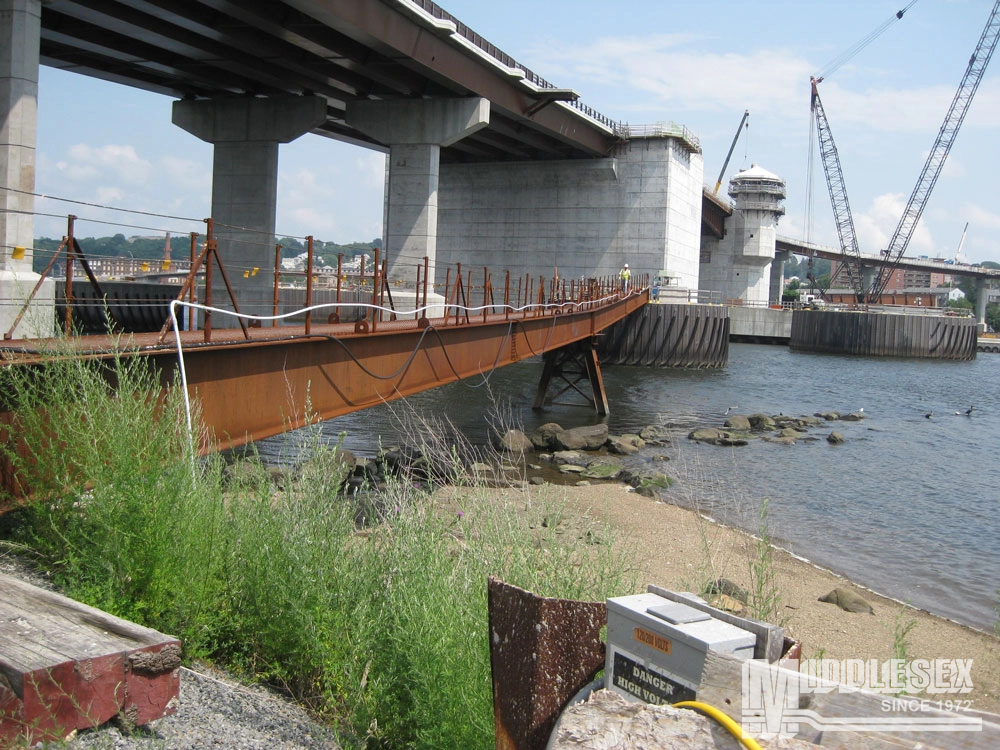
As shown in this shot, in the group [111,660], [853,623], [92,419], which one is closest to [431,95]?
[853,623]

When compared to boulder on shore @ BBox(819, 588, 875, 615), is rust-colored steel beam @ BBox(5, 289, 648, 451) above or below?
above

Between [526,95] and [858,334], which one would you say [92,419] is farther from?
[858,334]

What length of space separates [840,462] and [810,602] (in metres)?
12.8

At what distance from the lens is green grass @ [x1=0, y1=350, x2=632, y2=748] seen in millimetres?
4555

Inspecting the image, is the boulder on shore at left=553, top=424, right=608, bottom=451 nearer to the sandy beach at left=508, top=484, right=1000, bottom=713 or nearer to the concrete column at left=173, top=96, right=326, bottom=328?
the sandy beach at left=508, top=484, right=1000, bottom=713

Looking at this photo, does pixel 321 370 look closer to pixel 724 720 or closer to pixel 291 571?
pixel 291 571

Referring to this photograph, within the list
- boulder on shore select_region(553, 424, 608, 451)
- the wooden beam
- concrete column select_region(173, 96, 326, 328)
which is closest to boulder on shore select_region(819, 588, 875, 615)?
the wooden beam

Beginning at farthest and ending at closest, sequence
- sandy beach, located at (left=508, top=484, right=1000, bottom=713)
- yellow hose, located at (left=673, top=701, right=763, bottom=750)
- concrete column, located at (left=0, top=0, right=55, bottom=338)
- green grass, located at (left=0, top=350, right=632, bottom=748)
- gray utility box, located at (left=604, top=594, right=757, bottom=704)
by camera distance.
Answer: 1. concrete column, located at (left=0, top=0, right=55, bottom=338)
2. sandy beach, located at (left=508, top=484, right=1000, bottom=713)
3. green grass, located at (left=0, top=350, right=632, bottom=748)
4. gray utility box, located at (left=604, top=594, right=757, bottom=704)
5. yellow hose, located at (left=673, top=701, right=763, bottom=750)

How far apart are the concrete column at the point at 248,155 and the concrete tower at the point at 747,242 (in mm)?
63877

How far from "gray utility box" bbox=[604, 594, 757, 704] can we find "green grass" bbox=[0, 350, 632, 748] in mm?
1156

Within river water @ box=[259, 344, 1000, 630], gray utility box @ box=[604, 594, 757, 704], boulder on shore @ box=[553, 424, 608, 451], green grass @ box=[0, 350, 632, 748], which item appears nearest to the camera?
gray utility box @ box=[604, 594, 757, 704]

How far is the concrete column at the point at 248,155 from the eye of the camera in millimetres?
31672

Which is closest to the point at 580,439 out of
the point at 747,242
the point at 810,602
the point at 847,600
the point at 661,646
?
the point at 810,602

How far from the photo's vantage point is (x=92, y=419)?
575 cm
